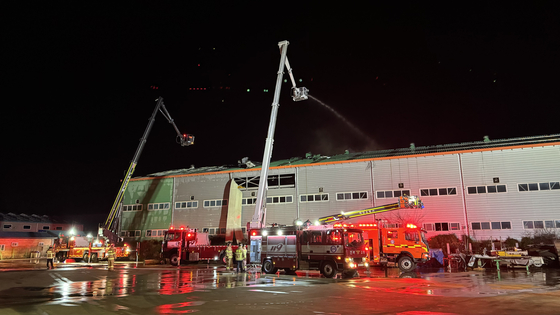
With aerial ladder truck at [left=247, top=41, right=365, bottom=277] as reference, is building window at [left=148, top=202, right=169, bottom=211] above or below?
above

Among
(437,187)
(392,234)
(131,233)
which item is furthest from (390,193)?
(131,233)

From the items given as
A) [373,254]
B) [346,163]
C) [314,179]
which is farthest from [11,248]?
[373,254]

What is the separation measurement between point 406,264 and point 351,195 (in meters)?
13.5

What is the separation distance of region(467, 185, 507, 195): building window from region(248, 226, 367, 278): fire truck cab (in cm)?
1660

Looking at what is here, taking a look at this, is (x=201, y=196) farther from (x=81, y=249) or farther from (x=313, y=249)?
(x=313, y=249)

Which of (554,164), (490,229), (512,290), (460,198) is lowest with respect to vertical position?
(512,290)

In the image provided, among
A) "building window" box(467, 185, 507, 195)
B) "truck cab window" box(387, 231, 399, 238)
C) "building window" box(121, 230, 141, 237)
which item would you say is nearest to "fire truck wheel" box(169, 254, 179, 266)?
"truck cab window" box(387, 231, 399, 238)

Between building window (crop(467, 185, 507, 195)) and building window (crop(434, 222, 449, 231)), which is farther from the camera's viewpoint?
building window (crop(434, 222, 449, 231))

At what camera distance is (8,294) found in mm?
11055

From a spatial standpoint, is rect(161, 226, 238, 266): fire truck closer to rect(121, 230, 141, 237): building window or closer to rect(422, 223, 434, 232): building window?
rect(121, 230, 141, 237): building window

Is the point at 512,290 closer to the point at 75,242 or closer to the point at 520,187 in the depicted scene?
the point at 520,187

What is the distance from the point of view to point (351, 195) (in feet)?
108

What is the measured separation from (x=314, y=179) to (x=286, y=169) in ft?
10.7

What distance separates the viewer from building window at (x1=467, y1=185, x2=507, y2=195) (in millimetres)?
28375
